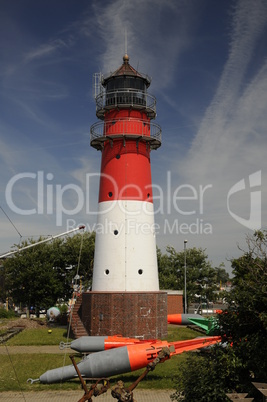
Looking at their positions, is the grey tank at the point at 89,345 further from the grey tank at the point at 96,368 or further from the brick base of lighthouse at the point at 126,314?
the brick base of lighthouse at the point at 126,314

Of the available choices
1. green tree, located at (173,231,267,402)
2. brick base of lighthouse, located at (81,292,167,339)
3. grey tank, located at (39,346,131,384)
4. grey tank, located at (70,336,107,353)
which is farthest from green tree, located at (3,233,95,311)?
green tree, located at (173,231,267,402)

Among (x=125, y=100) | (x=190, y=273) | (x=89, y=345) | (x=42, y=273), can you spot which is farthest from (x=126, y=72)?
(x=190, y=273)

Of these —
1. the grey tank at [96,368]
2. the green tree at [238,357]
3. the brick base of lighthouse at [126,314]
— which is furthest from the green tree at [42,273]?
the green tree at [238,357]

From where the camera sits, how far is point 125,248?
29.5 meters

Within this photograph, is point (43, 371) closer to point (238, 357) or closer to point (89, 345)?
point (89, 345)

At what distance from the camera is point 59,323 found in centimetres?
4191

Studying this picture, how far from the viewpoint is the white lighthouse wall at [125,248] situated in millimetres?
29234

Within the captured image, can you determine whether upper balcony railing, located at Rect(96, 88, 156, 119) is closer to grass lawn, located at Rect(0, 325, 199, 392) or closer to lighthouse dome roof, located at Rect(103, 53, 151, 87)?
lighthouse dome roof, located at Rect(103, 53, 151, 87)

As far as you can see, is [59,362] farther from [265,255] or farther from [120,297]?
[265,255]

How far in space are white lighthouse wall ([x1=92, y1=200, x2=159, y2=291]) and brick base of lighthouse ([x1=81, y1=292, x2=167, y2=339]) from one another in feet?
2.35

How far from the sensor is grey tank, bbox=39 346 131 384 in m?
19.4

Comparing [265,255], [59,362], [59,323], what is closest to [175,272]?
[59,323]

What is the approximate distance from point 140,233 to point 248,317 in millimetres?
17066

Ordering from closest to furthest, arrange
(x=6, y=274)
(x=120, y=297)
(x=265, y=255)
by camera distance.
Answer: (x=265, y=255), (x=120, y=297), (x=6, y=274)
